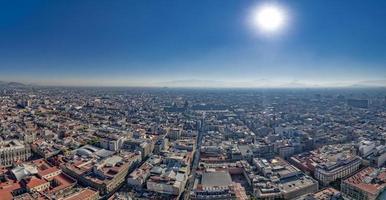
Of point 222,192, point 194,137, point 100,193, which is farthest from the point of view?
point 194,137

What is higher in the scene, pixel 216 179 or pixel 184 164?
pixel 184 164

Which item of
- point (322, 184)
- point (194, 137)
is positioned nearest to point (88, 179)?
point (194, 137)

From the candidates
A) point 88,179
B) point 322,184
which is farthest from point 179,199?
point 322,184

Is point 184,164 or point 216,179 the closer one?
point 216,179

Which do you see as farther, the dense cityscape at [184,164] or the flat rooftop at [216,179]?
A: the flat rooftop at [216,179]

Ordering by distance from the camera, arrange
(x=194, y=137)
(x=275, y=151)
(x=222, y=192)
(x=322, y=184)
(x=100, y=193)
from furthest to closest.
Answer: (x=194, y=137) < (x=275, y=151) < (x=322, y=184) < (x=100, y=193) < (x=222, y=192)

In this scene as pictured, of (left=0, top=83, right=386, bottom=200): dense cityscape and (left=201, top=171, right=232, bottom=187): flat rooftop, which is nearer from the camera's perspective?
(left=0, top=83, right=386, bottom=200): dense cityscape

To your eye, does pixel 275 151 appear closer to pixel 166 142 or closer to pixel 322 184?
pixel 322 184

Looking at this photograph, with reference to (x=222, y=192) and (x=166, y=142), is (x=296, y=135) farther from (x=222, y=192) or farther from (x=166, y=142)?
(x=222, y=192)

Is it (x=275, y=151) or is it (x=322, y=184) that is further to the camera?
(x=275, y=151)
